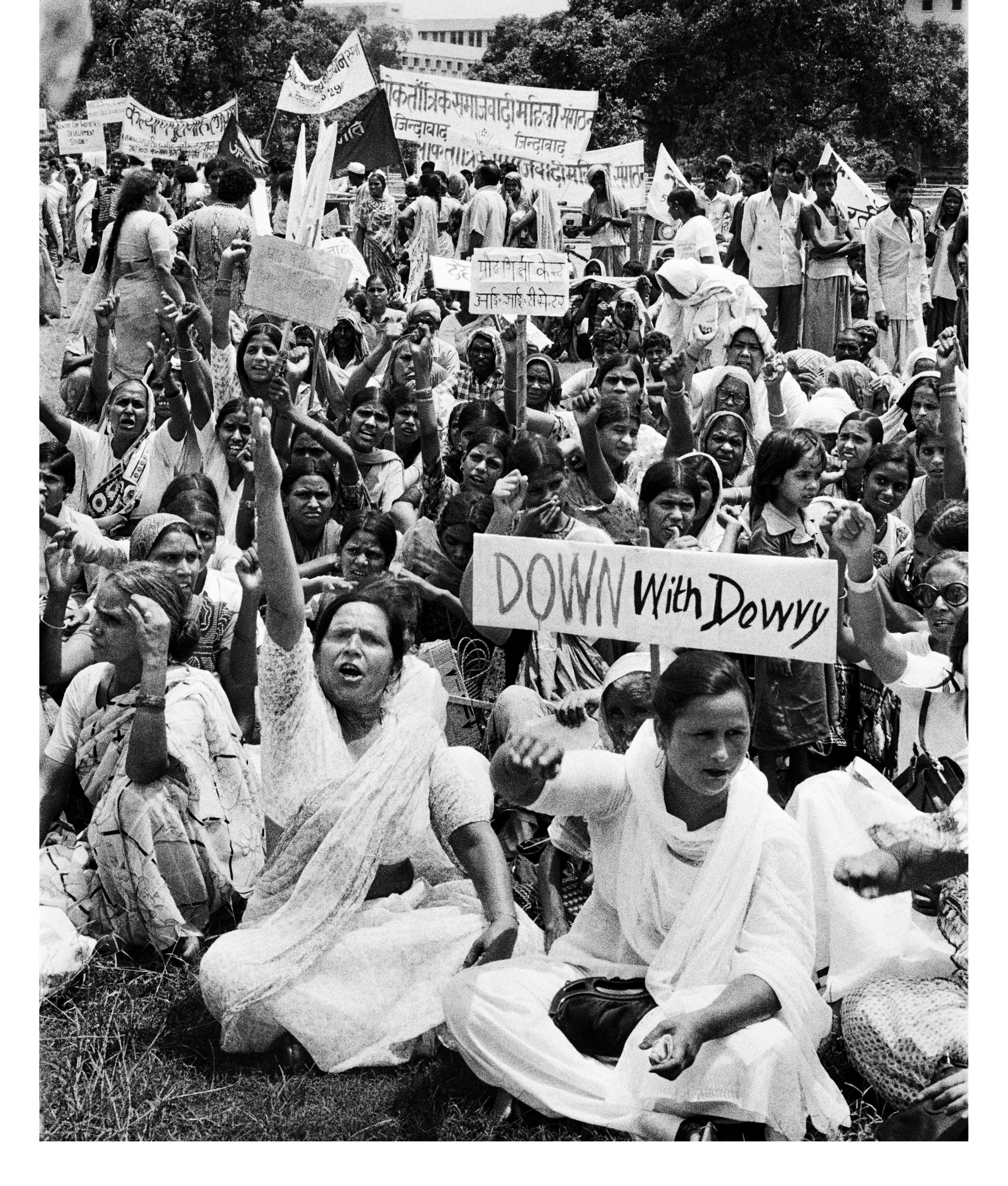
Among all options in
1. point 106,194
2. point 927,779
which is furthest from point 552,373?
point 106,194

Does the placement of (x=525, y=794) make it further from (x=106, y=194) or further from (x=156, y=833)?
(x=106, y=194)

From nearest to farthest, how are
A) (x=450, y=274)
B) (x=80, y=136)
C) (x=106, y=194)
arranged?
(x=450, y=274) → (x=80, y=136) → (x=106, y=194)

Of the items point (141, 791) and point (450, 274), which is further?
point (450, 274)

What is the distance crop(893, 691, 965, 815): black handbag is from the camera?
4207mm

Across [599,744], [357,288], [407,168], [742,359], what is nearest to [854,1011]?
[599,744]

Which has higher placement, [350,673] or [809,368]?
[809,368]

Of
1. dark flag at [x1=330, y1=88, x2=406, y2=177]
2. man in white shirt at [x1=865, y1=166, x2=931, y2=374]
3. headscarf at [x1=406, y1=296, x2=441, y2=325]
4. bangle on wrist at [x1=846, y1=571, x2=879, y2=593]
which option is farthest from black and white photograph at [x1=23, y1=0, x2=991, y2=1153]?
man in white shirt at [x1=865, y1=166, x2=931, y2=374]

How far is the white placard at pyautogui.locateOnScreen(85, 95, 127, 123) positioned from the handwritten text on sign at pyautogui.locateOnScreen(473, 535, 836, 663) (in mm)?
8343

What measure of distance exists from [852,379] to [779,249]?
109 inches

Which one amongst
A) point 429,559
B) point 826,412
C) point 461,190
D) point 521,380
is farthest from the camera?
point 461,190

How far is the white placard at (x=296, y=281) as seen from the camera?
540 cm

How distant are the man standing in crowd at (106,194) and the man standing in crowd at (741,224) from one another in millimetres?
4008

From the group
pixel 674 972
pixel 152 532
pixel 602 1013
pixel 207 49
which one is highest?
pixel 207 49

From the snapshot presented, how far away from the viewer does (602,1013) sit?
3994 millimetres
